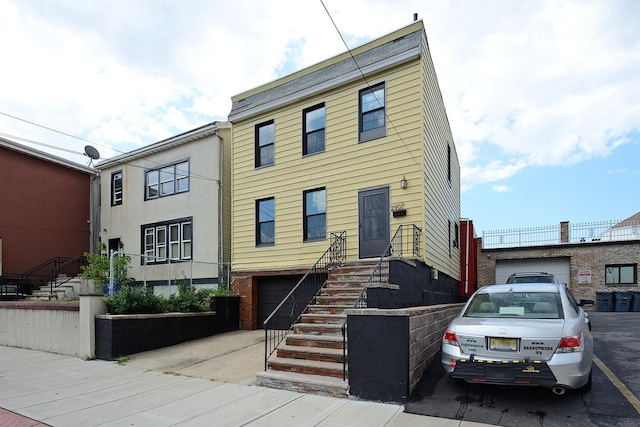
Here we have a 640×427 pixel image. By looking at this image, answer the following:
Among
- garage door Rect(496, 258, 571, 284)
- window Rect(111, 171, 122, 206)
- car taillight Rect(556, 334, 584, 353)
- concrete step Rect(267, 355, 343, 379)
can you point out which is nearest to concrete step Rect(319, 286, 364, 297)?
concrete step Rect(267, 355, 343, 379)

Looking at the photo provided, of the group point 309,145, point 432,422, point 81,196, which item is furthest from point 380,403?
point 81,196

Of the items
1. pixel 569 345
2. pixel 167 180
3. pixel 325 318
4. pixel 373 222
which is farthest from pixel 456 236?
pixel 569 345

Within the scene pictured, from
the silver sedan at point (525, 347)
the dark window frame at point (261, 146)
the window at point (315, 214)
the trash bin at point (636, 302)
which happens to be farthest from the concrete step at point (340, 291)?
the trash bin at point (636, 302)

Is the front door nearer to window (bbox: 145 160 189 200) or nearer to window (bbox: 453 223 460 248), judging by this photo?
window (bbox: 453 223 460 248)

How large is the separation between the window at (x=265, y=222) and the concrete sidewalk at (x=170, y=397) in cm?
405

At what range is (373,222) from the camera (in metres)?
10.7

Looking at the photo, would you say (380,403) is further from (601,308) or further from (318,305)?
(601,308)

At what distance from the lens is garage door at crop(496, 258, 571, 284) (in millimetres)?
19156

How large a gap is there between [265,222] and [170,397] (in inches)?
279

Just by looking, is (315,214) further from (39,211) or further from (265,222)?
(39,211)

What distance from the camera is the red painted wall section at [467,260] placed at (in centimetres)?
1788

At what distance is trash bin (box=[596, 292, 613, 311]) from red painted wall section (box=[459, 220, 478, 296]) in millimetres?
5087

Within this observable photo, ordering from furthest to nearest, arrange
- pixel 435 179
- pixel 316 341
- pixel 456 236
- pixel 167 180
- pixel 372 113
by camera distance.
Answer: pixel 456 236 → pixel 167 180 → pixel 435 179 → pixel 372 113 → pixel 316 341

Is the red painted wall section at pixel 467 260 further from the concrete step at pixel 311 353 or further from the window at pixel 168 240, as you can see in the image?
the concrete step at pixel 311 353
